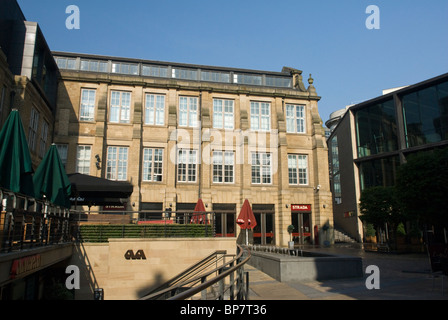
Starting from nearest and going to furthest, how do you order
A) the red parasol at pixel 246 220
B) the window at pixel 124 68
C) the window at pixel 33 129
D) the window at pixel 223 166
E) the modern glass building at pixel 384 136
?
1. the red parasol at pixel 246 220
2. the window at pixel 33 129
3. the modern glass building at pixel 384 136
4. the window at pixel 223 166
5. the window at pixel 124 68

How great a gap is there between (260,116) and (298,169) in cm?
566

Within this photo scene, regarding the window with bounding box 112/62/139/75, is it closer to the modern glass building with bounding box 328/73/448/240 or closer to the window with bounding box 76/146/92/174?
the window with bounding box 76/146/92/174

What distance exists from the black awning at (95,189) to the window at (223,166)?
1216cm

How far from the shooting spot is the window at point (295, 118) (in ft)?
102

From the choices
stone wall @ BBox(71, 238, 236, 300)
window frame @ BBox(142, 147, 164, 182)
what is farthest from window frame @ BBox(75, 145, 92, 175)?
stone wall @ BBox(71, 238, 236, 300)

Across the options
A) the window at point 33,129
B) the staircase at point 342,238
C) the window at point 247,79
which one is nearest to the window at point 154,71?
the window at point 247,79

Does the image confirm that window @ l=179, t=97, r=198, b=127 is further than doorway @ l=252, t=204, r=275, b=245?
Yes

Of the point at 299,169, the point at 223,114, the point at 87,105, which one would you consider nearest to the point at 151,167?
the point at 87,105

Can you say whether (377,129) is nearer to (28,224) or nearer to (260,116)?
(260,116)

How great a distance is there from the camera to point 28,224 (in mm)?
11258

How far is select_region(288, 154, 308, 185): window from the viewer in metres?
30.2

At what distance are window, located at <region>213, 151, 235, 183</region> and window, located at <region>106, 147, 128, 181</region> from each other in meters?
7.09

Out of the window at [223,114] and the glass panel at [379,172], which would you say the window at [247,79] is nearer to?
the window at [223,114]
